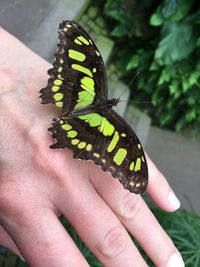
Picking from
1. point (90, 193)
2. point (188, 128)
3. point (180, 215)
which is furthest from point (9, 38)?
Result: point (188, 128)

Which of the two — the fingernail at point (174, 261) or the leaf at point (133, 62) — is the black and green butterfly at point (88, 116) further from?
the leaf at point (133, 62)

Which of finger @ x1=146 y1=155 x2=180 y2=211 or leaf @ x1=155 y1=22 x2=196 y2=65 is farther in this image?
leaf @ x1=155 y1=22 x2=196 y2=65

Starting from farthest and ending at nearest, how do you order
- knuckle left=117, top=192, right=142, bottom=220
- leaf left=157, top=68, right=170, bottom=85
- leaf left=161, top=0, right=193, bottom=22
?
leaf left=157, top=68, right=170, bottom=85 < leaf left=161, top=0, right=193, bottom=22 < knuckle left=117, top=192, right=142, bottom=220

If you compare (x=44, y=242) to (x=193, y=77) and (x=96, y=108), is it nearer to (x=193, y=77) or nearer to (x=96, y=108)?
(x=96, y=108)

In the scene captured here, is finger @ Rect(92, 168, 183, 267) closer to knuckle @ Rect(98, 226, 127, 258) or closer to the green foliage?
knuckle @ Rect(98, 226, 127, 258)

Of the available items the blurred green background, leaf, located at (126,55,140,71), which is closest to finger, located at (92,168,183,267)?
the blurred green background

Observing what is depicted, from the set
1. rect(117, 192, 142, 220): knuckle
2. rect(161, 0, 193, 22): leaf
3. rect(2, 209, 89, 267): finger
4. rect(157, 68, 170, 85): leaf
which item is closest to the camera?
rect(2, 209, 89, 267): finger

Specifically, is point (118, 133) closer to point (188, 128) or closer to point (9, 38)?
point (9, 38)
